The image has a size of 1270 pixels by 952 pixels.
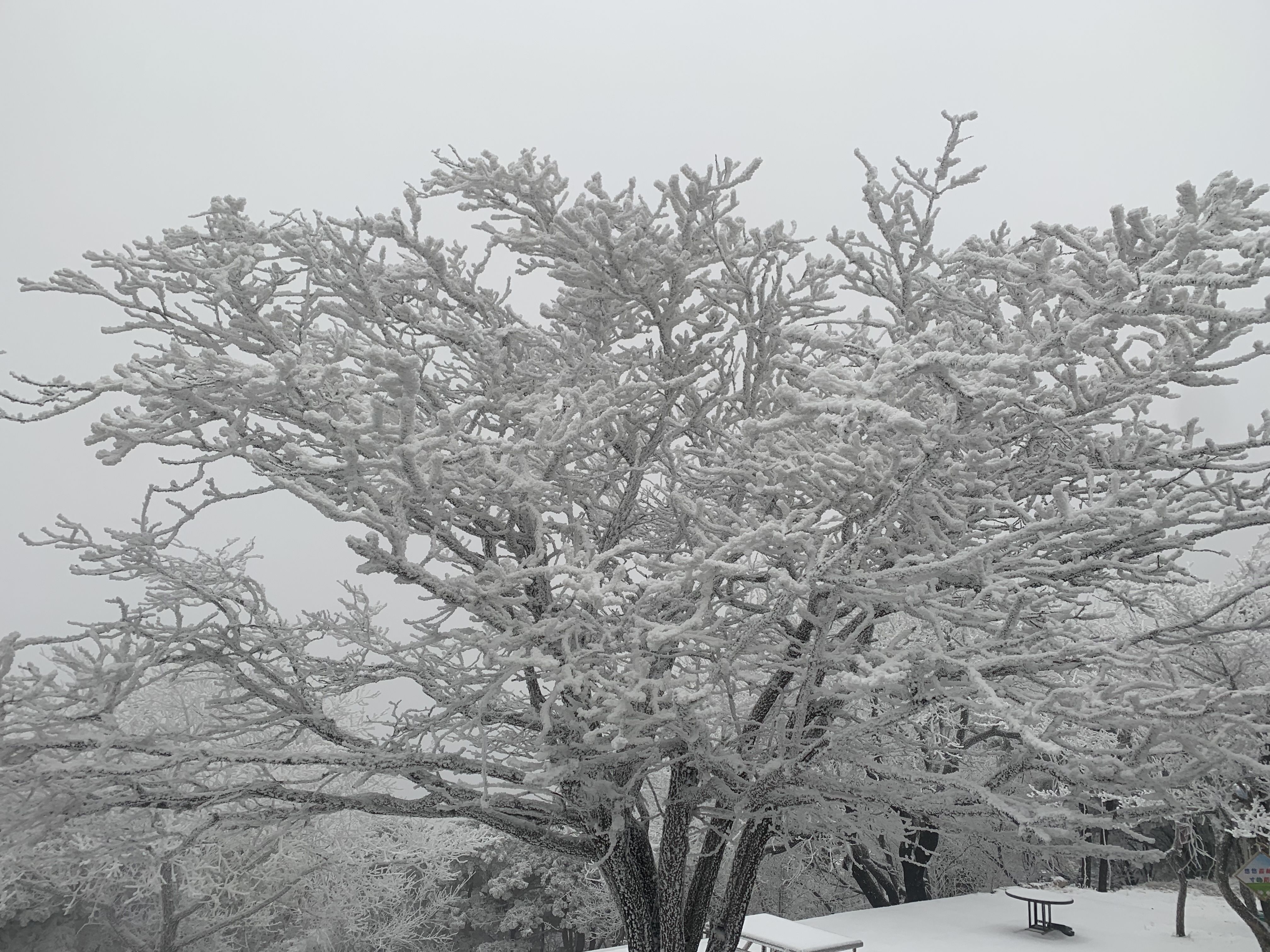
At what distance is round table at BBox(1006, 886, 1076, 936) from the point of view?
1205 centimetres

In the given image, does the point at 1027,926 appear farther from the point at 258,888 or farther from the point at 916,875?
the point at 258,888

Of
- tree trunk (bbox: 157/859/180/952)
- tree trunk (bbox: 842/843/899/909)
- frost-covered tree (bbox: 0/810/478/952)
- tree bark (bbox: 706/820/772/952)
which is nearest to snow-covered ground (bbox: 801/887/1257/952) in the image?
tree trunk (bbox: 842/843/899/909)

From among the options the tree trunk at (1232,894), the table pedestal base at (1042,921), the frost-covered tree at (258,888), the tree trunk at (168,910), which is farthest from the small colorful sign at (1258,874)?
the tree trunk at (168,910)

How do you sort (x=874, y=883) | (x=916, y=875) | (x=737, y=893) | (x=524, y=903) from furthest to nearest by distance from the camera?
(x=524, y=903) → (x=874, y=883) → (x=916, y=875) → (x=737, y=893)

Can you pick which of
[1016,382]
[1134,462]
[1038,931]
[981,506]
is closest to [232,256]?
[1016,382]

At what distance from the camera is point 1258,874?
10.1m

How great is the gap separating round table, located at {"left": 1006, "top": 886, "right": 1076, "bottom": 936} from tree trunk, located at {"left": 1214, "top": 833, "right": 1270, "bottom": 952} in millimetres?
1809

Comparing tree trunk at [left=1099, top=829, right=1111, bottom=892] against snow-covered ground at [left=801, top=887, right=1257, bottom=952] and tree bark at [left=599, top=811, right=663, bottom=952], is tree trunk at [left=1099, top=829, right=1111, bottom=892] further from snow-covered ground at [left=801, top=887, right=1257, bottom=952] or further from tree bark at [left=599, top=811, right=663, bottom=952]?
tree bark at [left=599, top=811, right=663, bottom=952]

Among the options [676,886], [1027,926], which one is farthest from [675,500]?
[1027,926]

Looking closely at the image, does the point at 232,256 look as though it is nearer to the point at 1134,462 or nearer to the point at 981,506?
the point at 981,506

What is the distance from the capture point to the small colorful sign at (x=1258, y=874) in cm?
1009

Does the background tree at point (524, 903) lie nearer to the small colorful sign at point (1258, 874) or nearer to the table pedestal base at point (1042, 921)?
the table pedestal base at point (1042, 921)

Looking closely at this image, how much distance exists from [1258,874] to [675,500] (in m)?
10.2

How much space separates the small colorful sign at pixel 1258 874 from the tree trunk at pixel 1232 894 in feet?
1.51
